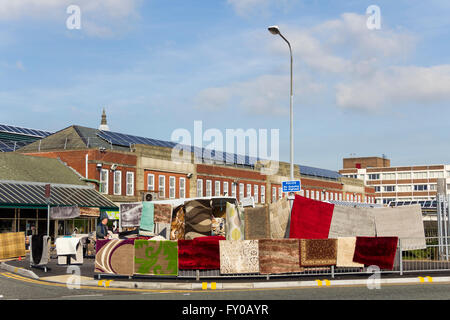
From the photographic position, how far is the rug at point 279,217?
74.5 feet

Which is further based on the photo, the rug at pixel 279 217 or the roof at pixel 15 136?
the roof at pixel 15 136

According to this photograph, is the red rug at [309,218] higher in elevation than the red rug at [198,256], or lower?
higher

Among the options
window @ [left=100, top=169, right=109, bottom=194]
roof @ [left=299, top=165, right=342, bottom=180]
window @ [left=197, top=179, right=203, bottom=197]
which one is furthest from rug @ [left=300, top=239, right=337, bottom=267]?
roof @ [left=299, top=165, right=342, bottom=180]

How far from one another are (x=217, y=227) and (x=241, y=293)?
1475 cm

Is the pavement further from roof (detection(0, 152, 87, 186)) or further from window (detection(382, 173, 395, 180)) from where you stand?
window (detection(382, 173, 395, 180))

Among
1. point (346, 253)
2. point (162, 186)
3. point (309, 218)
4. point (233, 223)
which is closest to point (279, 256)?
point (346, 253)

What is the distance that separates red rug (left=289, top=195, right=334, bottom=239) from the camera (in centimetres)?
2200

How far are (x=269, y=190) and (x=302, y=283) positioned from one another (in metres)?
57.7

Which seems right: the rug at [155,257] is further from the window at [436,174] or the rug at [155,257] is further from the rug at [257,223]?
the window at [436,174]

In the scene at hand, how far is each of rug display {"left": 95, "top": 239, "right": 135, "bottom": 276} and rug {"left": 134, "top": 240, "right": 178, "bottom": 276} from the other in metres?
0.18

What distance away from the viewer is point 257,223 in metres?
24.5

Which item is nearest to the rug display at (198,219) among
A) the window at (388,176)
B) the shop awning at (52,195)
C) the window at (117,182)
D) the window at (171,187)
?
the shop awning at (52,195)

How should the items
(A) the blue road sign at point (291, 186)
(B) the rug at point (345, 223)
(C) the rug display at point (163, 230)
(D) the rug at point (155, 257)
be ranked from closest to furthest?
(D) the rug at point (155, 257) → (B) the rug at point (345, 223) → (A) the blue road sign at point (291, 186) → (C) the rug display at point (163, 230)

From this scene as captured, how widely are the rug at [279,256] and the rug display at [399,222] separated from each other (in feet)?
21.5
